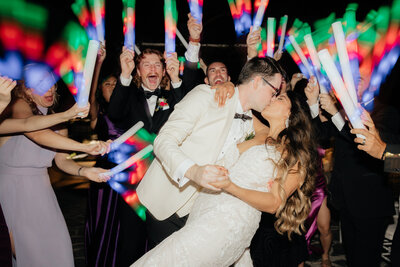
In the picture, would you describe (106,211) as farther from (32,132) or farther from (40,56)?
(40,56)

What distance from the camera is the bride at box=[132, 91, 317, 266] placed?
1595 millimetres

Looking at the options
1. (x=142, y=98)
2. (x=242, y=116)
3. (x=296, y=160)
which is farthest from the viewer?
(x=142, y=98)

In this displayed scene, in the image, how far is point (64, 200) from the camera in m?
5.55

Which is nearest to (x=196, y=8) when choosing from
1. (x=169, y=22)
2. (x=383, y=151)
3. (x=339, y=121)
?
(x=169, y=22)

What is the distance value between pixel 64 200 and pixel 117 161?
11.1 ft

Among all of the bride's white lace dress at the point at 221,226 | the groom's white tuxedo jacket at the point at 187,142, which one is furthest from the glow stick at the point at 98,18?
the bride's white lace dress at the point at 221,226

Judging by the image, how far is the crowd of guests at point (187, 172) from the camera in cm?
187

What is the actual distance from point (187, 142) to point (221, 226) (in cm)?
61

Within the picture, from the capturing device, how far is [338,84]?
55.9 inches

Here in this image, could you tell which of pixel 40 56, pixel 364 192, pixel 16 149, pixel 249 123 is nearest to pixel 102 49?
pixel 16 149

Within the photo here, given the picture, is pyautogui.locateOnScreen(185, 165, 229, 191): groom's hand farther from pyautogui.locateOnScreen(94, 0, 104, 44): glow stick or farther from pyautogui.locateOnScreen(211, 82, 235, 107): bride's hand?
pyautogui.locateOnScreen(94, 0, 104, 44): glow stick

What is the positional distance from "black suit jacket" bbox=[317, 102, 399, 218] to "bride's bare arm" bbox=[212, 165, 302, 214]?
91cm

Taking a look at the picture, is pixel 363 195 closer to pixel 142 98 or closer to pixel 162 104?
pixel 162 104

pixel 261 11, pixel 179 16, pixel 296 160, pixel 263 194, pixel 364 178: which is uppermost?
pixel 179 16
